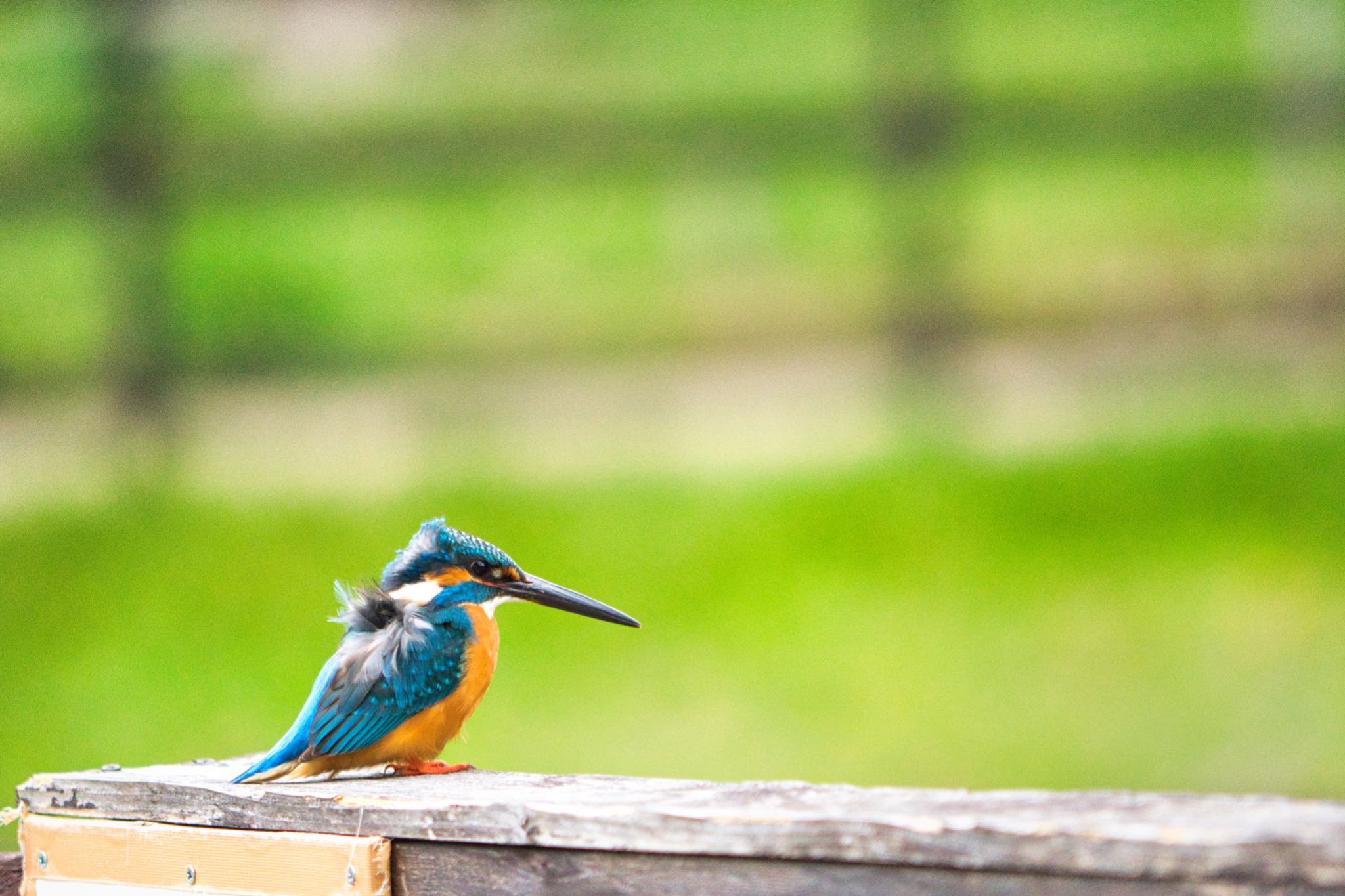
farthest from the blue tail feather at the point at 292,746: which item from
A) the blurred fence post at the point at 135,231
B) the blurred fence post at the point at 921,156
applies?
the blurred fence post at the point at 921,156

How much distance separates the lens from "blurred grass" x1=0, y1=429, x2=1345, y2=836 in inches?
197

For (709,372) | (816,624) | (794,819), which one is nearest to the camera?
(794,819)

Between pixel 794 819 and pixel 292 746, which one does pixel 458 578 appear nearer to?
pixel 292 746

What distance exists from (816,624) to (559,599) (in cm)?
364

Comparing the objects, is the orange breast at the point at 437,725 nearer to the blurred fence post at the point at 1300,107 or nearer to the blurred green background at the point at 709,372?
the blurred green background at the point at 709,372

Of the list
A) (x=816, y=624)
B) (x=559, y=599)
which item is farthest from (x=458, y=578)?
(x=816, y=624)

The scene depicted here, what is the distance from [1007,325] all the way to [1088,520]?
1860 mm

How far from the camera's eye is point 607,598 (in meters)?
5.35

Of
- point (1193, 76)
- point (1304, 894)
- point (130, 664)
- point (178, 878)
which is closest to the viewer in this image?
point (1304, 894)

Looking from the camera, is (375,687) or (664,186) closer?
(375,687)

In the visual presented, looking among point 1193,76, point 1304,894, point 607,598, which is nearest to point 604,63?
point 1193,76

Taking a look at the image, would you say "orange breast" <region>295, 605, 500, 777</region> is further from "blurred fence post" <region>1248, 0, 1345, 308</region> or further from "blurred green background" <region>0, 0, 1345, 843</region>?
"blurred fence post" <region>1248, 0, 1345, 308</region>

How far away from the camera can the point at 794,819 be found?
1238mm

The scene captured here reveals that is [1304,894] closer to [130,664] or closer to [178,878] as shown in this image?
[178,878]
